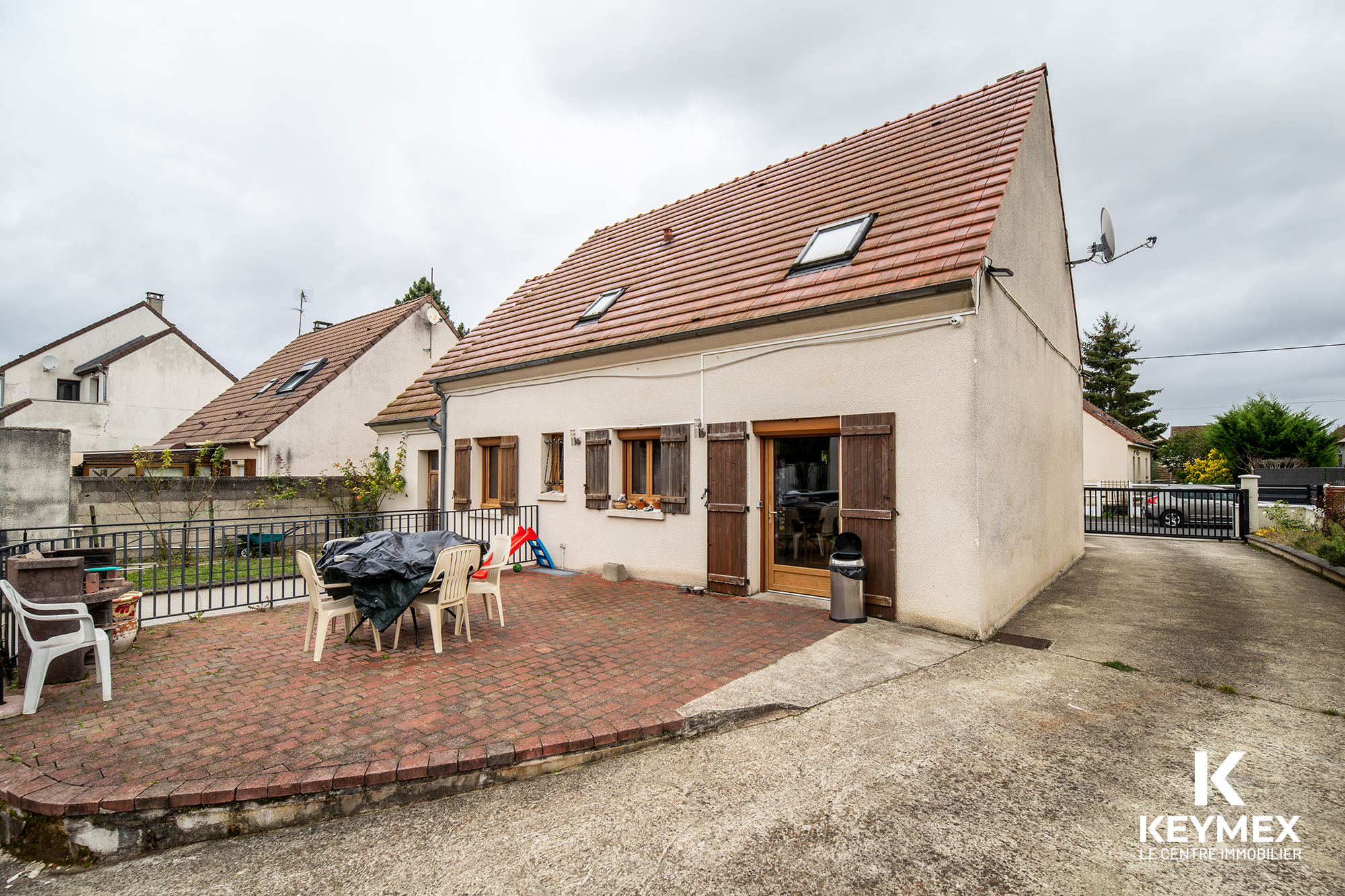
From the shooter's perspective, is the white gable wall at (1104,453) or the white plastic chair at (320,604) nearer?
the white plastic chair at (320,604)

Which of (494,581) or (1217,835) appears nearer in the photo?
(1217,835)

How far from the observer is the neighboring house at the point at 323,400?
15.3 meters

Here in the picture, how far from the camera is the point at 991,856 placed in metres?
2.80

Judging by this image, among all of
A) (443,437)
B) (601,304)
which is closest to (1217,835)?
(601,304)

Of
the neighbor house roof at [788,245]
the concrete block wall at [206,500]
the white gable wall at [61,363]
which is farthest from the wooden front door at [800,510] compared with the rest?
the white gable wall at [61,363]

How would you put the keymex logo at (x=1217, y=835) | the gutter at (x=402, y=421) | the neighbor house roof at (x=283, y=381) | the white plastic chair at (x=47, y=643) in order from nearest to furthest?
the keymex logo at (x=1217, y=835) → the white plastic chair at (x=47, y=643) → the gutter at (x=402, y=421) → the neighbor house roof at (x=283, y=381)

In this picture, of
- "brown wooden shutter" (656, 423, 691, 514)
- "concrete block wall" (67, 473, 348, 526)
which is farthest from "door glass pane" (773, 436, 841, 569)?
"concrete block wall" (67, 473, 348, 526)

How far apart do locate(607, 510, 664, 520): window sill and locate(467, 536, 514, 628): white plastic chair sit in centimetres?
238

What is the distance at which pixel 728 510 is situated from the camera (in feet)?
26.3

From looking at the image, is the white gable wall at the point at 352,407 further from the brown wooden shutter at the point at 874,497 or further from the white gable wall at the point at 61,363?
the white gable wall at the point at 61,363

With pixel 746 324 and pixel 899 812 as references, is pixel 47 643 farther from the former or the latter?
pixel 746 324

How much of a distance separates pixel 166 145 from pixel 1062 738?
14.1 meters

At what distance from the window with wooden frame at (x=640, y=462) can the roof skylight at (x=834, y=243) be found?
3236 millimetres

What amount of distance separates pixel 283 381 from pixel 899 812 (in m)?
20.4
